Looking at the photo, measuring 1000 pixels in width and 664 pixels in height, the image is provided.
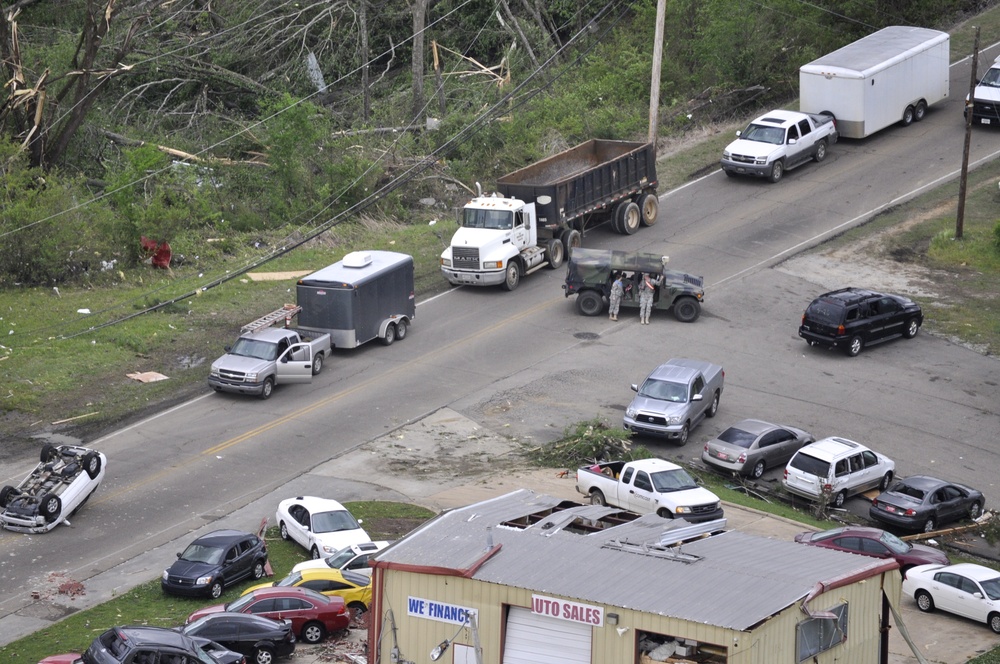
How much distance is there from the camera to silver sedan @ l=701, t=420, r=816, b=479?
1194 inches

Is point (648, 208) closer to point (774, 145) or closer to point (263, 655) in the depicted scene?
point (774, 145)

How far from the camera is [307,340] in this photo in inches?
1371

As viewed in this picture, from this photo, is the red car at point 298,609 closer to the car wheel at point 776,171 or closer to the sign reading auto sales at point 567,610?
the sign reading auto sales at point 567,610

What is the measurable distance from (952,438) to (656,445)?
273 inches

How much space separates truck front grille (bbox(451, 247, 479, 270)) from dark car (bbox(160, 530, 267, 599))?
590 inches

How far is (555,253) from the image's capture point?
41.3m

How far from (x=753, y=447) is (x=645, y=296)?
327 inches

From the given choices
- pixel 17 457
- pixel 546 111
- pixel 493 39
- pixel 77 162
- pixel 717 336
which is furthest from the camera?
pixel 493 39

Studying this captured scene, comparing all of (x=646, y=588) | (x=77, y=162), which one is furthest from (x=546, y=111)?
(x=646, y=588)

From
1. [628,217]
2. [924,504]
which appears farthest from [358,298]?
[924,504]

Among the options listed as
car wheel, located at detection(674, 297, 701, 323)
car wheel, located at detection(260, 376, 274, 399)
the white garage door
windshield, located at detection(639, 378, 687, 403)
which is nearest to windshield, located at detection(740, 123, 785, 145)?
car wheel, located at detection(674, 297, 701, 323)

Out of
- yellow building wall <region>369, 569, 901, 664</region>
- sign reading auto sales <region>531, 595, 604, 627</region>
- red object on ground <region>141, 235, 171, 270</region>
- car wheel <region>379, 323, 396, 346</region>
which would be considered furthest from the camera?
red object on ground <region>141, 235, 171, 270</region>

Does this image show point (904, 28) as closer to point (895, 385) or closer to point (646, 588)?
point (895, 385)

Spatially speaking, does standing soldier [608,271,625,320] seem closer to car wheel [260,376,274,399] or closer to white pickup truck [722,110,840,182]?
car wheel [260,376,274,399]
